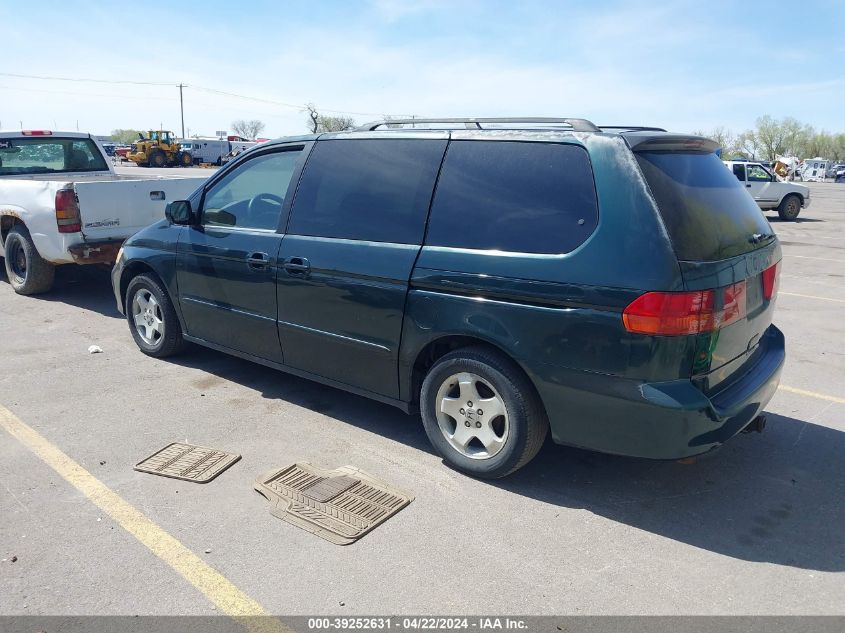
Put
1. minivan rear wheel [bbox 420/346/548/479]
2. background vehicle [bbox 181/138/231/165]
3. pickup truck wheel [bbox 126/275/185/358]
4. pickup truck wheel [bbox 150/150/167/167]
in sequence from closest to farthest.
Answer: minivan rear wheel [bbox 420/346/548/479] < pickup truck wheel [bbox 126/275/185/358] < pickup truck wheel [bbox 150/150/167/167] < background vehicle [bbox 181/138/231/165]

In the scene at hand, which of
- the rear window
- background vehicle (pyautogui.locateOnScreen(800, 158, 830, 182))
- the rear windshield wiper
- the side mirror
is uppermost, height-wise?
background vehicle (pyautogui.locateOnScreen(800, 158, 830, 182))

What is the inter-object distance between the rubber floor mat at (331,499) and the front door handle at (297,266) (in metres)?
1.22

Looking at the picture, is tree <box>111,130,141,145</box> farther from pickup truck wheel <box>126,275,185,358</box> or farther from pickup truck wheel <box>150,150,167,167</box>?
pickup truck wheel <box>126,275,185,358</box>

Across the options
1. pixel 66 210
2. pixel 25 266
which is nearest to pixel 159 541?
Answer: pixel 66 210

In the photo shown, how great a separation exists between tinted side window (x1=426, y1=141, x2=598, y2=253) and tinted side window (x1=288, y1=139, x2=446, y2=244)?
0.48 feet

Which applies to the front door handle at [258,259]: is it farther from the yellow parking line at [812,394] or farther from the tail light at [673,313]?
the yellow parking line at [812,394]

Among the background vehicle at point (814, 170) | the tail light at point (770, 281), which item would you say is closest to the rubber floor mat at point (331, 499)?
the tail light at point (770, 281)

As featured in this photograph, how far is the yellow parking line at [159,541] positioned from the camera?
2.81 meters

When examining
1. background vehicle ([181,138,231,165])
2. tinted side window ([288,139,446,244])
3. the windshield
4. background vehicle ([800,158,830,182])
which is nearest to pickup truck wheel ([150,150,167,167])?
background vehicle ([181,138,231,165])

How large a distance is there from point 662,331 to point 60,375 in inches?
184

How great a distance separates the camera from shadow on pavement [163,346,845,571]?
3348 millimetres

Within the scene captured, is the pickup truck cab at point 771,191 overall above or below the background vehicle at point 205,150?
below

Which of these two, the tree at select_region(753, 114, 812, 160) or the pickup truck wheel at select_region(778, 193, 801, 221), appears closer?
the pickup truck wheel at select_region(778, 193, 801, 221)

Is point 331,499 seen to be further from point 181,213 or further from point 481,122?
point 181,213
